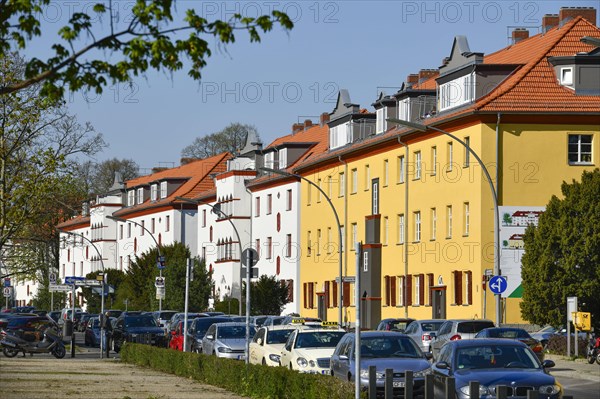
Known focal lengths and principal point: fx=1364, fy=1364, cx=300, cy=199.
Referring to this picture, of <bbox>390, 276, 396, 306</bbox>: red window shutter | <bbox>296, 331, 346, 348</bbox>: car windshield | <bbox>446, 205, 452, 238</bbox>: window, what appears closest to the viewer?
<bbox>296, 331, 346, 348</bbox>: car windshield

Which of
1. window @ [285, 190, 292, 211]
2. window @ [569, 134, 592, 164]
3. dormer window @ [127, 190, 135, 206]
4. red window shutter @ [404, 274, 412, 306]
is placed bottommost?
red window shutter @ [404, 274, 412, 306]

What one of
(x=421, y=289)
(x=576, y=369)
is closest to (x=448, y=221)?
(x=421, y=289)

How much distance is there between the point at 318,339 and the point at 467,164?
28725 mm

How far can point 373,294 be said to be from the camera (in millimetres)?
69062

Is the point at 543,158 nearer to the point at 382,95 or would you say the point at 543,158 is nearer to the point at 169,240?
the point at 382,95

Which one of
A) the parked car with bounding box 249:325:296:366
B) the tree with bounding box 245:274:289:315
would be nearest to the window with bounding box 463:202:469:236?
the tree with bounding box 245:274:289:315

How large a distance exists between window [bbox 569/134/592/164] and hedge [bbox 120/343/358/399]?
961 inches

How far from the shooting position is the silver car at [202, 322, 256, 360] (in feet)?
126

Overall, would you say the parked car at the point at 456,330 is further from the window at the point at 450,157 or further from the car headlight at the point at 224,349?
the window at the point at 450,157

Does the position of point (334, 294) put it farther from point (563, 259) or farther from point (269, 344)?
point (269, 344)

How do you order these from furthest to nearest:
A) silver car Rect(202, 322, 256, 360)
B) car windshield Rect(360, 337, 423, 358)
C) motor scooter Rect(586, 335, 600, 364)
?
motor scooter Rect(586, 335, 600, 364), silver car Rect(202, 322, 256, 360), car windshield Rect(360, 337, 423, 358)

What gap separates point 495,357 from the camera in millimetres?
22406

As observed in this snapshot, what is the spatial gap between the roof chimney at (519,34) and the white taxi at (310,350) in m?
40.8

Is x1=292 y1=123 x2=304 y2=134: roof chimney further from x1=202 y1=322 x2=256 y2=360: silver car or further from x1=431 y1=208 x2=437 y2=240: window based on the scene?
x1=202 y1=322 x2=256 y2=360: silver car
